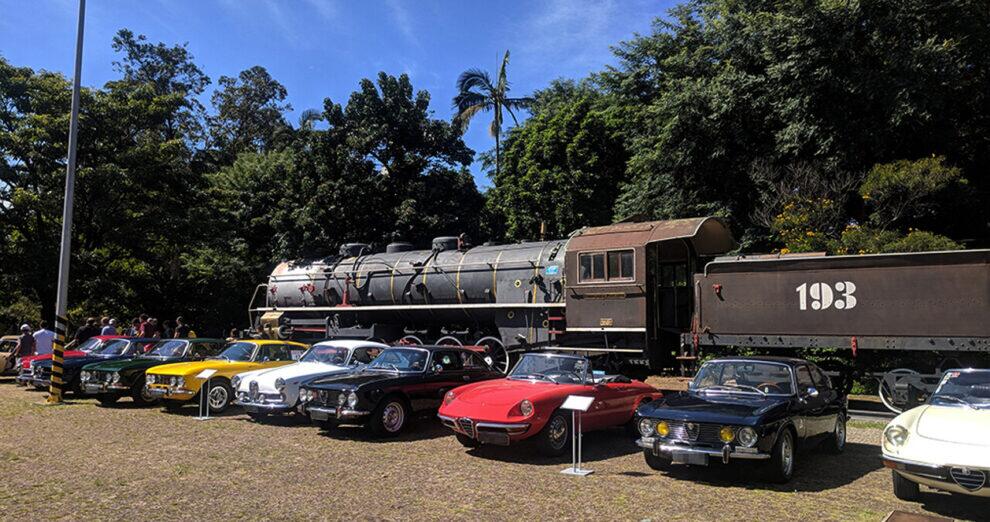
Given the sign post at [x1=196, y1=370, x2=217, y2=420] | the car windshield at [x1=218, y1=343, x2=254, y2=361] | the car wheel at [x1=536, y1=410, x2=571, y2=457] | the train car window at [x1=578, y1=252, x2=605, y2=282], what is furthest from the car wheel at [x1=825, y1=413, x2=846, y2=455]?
the car windshield at [x1=218, y1=343, x2=254, y2=361]

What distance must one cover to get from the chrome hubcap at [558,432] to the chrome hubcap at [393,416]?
8.62 ft

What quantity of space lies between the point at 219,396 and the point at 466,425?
6169 mm

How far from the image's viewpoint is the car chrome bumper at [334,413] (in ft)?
30.9

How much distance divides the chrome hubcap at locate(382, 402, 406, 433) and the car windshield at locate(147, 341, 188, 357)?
269 inches

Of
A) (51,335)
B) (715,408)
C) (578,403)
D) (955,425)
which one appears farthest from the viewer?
(51,335)

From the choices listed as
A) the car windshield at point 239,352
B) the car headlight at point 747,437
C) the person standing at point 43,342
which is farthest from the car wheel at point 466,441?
the person standing at point 43,342

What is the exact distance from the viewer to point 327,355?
12.3m

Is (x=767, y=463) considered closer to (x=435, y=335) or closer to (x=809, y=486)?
(x=809, y=486)

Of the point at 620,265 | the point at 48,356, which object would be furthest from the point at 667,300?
the point at 48,356

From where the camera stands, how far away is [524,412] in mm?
8188

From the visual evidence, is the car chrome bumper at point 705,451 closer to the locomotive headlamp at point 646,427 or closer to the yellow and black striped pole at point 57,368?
the locomotive headlamp at point 646,427

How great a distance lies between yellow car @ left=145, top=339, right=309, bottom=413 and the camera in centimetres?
1214

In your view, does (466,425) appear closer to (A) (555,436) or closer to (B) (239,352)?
(A) (555,436)

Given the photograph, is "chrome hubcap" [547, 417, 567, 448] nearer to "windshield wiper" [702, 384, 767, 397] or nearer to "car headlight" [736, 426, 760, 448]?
"windshield wiper" [702, 384, 767, 397]
